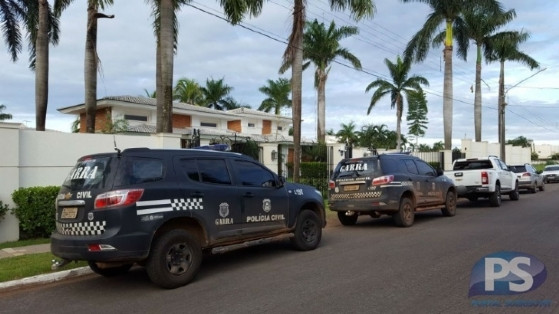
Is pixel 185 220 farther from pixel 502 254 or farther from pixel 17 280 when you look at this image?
pixel 502 254

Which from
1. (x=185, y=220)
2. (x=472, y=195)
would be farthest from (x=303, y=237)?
(x=472, y=195)

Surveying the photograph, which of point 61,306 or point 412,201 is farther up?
point 412,201

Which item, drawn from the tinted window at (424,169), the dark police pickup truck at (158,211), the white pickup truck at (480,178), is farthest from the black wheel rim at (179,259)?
the white pickup truck at (480,178)

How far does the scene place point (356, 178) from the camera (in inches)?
471

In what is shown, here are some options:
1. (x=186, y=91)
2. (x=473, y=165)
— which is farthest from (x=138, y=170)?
(x=186, y=91)

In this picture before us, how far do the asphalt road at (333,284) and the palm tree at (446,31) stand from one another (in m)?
21.6

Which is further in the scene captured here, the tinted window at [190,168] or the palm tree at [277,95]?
the palm tree at [277,95]

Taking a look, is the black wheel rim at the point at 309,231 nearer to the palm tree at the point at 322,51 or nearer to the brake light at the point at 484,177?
the brake light at the point at 484,177

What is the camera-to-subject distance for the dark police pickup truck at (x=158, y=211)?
6156mm

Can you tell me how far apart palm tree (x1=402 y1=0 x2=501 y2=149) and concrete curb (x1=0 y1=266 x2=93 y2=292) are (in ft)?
88.7

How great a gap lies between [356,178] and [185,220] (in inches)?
238

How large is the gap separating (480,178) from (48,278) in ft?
47.8

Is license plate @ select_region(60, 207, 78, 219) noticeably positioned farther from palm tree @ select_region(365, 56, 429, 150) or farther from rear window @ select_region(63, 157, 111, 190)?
palm tree @ select_region(365, 56, 429, 150)

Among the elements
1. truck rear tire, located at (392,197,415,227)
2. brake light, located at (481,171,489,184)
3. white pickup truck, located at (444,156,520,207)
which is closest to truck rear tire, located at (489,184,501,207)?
white pickup truck, located at (444,156,520,207)
